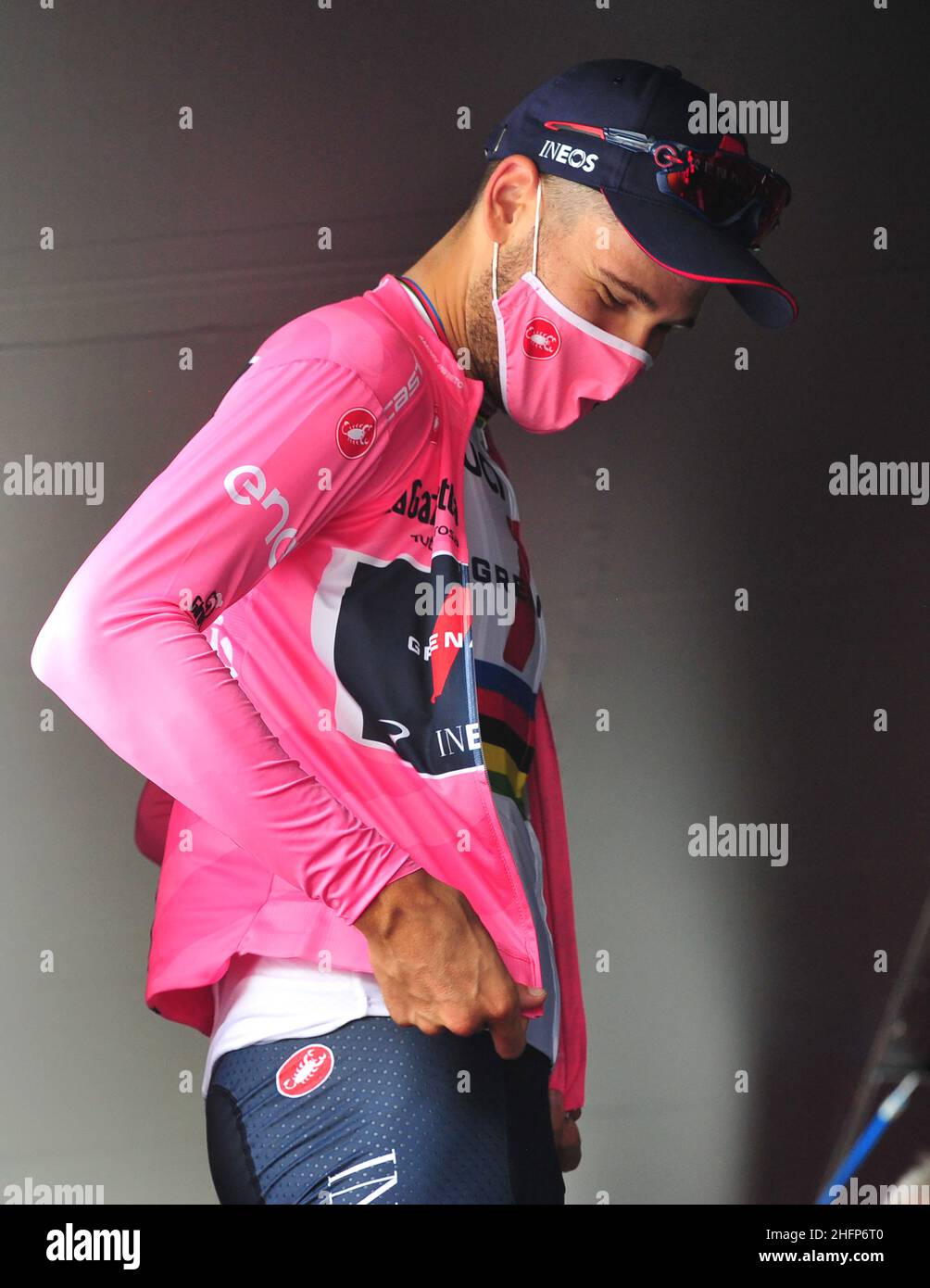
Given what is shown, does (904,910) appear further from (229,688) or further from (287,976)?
(229,688)

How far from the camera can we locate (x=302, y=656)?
1.10 metres

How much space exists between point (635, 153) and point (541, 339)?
0.67ft

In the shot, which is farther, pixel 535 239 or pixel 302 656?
pixel 535 239

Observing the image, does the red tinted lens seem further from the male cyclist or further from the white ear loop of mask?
the white ear loop of mask

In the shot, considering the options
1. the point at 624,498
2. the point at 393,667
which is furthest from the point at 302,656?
the point at 624,498

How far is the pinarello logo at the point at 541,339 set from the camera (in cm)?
127

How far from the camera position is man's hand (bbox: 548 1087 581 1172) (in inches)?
54.7

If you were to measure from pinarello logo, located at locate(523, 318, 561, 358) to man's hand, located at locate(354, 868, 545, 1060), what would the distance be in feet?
1.92

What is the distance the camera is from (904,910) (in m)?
1.71
